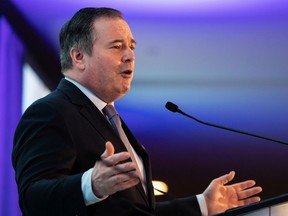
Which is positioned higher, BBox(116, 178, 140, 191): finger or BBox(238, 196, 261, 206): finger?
BBox(238, 196, 261, 206): finger

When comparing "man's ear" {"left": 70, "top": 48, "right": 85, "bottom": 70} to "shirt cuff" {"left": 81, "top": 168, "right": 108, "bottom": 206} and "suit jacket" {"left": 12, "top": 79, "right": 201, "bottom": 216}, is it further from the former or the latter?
"shirt cuff" {"left": 81, "top": 168, "right": 108, "bottom": 206}

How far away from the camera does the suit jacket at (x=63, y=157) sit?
4.57 feet

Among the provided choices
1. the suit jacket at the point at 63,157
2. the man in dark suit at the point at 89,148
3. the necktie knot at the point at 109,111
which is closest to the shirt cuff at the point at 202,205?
the man in dark suit at the point at 89,148

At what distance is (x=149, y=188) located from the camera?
170 cm

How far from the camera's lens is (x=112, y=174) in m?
1.28

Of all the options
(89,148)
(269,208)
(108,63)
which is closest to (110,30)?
(108,63)

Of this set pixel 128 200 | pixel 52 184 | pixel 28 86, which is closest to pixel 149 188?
pixel 128 200

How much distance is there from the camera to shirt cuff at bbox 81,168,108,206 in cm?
134

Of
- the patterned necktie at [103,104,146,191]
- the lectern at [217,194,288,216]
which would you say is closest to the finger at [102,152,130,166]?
the lectern at [217,194,288,216]

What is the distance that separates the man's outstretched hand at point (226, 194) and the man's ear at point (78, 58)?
53 centimetres

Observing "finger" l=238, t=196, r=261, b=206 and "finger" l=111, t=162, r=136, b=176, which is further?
"finger" l=238, t=196, r=261, b=206

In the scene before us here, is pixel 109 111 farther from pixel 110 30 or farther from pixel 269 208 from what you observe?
pixel 269 208

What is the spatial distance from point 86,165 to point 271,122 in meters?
2.43

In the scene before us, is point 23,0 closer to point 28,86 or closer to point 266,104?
point 28,86
